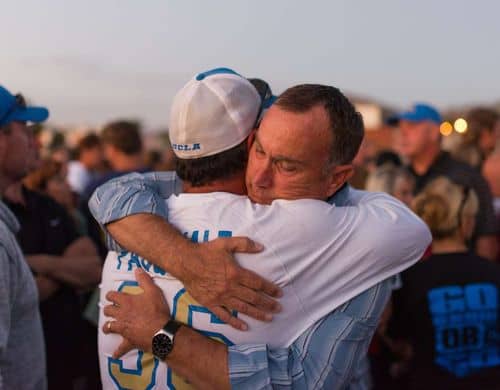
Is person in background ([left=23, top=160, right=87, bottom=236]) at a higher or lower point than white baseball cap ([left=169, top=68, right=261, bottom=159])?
lower

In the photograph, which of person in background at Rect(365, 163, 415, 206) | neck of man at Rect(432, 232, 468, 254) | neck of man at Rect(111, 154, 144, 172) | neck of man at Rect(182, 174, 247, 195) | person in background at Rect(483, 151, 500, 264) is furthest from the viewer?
neck of man at Rect(111, 154, 144, 172)

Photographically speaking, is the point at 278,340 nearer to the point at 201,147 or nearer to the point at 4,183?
the point at 201,147

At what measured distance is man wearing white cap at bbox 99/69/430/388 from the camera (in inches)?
56.9

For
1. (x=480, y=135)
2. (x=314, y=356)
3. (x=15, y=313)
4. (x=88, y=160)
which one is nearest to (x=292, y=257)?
(x=314, y=356)

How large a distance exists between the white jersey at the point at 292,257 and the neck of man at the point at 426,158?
333cm

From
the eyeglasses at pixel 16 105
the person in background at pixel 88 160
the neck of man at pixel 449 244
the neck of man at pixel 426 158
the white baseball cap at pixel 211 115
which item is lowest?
the person in background at pixel 88 160

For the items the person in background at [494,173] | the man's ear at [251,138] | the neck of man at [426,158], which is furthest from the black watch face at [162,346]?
the person in background at [494,173]

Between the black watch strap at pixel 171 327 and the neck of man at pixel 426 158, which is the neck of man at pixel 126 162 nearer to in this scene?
the neck of man at pixel 426 158

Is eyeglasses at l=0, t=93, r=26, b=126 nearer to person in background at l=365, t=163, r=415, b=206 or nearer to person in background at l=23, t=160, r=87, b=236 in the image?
person in background at l=23, t=160, r=87, b=236

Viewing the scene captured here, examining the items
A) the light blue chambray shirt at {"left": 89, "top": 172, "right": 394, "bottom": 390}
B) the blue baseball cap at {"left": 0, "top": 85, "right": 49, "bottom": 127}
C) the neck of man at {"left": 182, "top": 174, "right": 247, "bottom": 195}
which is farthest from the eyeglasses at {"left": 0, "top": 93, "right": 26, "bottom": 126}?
the neck of man at {"left": 182, "top": 174, "right": 247, "bottom": 195}

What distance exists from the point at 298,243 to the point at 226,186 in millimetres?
314

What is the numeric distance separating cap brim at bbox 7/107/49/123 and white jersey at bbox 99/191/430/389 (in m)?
1.49

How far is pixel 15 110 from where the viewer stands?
268 centimetres

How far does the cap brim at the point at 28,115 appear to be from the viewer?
2.66 metres
